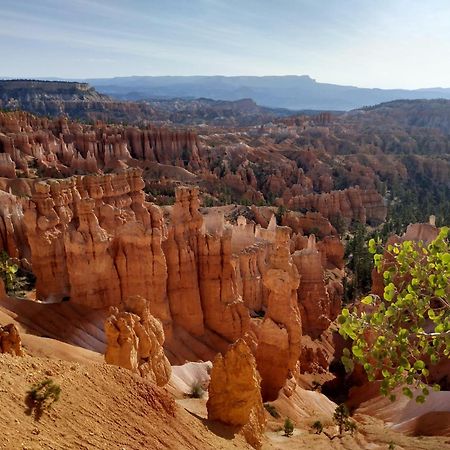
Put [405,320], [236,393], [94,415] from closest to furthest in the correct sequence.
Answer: [405,320] → [94,415] → [236,393]

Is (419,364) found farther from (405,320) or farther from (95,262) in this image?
(95,262)

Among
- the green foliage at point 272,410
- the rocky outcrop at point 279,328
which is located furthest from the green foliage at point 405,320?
the rocky outcrop at point 279,328

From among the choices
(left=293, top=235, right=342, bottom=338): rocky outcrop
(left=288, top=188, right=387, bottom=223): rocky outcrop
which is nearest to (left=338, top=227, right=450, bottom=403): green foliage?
(left=293, top=235, right=342, bottom=338): rocky outcrop

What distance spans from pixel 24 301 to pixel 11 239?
63.3ft

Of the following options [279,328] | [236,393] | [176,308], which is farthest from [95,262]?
[236,393]

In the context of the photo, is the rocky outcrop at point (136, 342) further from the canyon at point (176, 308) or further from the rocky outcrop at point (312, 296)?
the rocky outcrop at point (312, 296)

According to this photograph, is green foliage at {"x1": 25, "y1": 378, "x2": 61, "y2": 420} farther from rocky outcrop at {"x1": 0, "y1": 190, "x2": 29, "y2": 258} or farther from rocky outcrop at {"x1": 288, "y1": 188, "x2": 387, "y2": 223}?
rocky outcrop at {"x1": 288, "y1": 188, "x2": 387, "y2": 223}

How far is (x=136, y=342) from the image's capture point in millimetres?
13000

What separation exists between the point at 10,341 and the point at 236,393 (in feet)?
18.4

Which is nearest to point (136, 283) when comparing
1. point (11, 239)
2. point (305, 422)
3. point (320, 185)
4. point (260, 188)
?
point (305, 422)

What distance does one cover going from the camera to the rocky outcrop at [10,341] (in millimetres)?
10047

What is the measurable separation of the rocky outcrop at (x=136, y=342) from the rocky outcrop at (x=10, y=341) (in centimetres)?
251

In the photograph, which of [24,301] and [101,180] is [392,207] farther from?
[24,301]

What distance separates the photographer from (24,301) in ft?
59.1
